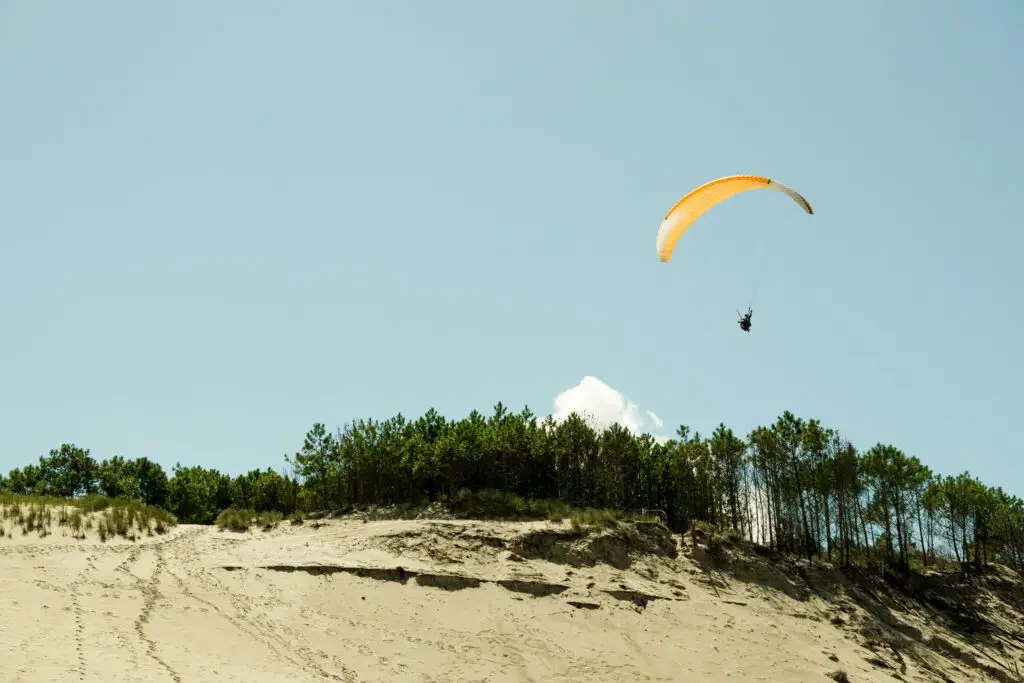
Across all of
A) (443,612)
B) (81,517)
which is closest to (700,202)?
(443,612)

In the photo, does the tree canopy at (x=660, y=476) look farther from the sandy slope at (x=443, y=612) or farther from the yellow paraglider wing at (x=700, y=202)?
the yellow paraglider wing at (x=700, y=202)

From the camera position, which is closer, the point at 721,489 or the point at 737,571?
the point at 737,571

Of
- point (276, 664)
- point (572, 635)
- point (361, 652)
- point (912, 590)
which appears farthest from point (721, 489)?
point (276, 664)

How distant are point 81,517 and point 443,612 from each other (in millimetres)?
13214

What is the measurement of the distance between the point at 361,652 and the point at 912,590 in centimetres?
3039

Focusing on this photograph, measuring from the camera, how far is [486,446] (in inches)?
1527

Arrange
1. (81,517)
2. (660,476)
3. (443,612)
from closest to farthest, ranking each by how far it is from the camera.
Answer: (443,612), (81,517), (660,476)

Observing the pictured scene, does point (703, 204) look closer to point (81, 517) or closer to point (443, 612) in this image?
point (443, 612)

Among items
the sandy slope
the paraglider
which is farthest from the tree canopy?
the paraglider

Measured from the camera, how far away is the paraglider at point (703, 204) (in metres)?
23.0

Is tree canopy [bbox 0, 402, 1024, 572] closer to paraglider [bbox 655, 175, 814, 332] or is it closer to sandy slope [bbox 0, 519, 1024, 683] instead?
sandy slope [bbox 0, 519, 1024, 683]

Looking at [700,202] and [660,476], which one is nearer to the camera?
[700,202]

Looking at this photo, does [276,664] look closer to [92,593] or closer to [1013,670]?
[92,593]

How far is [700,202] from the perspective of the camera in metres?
24.7
